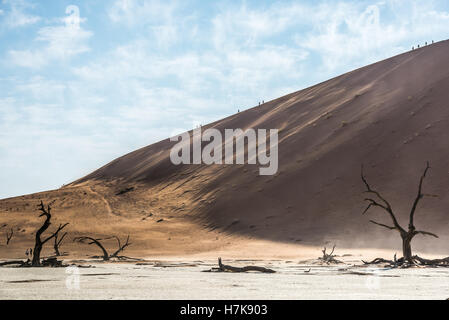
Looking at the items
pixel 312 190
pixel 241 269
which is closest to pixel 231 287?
pixel 241 269

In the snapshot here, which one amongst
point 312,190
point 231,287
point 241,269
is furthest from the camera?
point 312,190

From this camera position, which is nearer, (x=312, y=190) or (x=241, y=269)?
(x=241, y=269)

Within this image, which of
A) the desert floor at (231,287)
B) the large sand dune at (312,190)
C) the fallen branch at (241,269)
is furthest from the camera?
the large sand dune at (312,190)

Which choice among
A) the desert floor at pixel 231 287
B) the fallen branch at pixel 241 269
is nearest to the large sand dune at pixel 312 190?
the fallen branch at pixel 241 269

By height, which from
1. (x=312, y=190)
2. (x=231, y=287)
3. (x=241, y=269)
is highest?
(x=312, y=190)

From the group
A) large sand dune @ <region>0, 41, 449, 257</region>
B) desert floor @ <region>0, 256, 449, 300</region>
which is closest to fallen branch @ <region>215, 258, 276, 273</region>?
desert floor @ <region>0, 256, 449, 300</region>

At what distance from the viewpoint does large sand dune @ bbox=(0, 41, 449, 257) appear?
32844mm

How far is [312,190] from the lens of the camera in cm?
3859

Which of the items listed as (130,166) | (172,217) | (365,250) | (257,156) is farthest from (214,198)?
(130,166)

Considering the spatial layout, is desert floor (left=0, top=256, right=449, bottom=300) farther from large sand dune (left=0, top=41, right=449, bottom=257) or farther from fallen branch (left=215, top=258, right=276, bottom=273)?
large sand dune (left=0, top=41, right=449, bottom=257)

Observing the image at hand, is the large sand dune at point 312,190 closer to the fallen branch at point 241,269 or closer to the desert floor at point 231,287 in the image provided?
the fallen branch at point 241,269

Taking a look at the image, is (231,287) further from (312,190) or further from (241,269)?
(312,190)

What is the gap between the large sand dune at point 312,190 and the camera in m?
32.8

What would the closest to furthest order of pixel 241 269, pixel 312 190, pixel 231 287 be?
pixel 231 287, pixel 241 269, pixel 312 190
